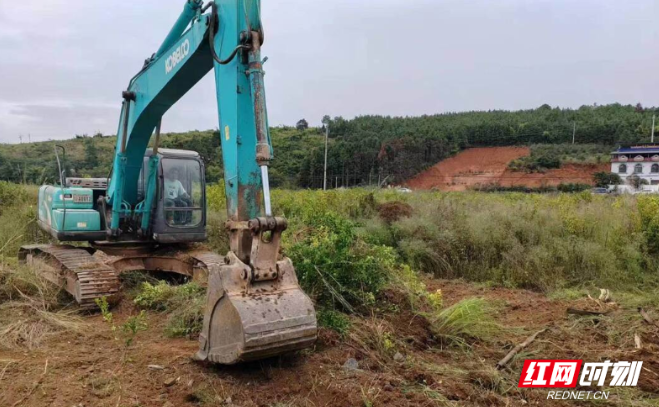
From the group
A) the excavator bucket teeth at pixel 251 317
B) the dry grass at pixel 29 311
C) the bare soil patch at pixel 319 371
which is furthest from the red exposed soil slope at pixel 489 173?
the excavator bucket teeth at pixel 251 317

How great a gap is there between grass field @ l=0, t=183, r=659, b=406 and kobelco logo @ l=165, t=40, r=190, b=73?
202cm

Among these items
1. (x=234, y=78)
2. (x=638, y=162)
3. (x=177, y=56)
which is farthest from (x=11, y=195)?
(x=638, y=162)

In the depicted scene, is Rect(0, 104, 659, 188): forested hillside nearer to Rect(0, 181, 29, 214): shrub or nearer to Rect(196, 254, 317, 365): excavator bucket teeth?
Rect(0, 181, 29, 214): shrub

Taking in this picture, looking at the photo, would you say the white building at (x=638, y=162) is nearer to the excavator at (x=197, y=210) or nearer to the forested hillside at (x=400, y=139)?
the forested hillside at (x=400, y=139)

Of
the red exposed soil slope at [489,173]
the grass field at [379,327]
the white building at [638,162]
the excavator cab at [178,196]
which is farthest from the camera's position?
the red exposed soil slope at [489,173]

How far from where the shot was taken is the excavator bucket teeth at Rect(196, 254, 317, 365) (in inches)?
120

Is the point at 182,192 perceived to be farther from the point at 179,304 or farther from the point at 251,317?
the point at 251,317

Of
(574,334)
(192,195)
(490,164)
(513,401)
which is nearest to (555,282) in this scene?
(574,334)

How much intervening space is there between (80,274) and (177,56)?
2710mm

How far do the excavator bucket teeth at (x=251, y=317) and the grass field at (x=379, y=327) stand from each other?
282mm

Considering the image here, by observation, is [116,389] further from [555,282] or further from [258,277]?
[555,282]

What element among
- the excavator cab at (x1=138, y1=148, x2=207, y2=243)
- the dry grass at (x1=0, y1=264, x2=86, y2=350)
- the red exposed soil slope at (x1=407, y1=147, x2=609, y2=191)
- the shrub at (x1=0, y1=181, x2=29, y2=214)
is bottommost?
the red exposed soil slope at (x1=407, y1=147, x2=609, y2=191)

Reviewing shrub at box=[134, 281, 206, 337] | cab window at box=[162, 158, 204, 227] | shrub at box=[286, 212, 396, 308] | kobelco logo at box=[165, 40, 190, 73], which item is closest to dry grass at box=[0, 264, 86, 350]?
shrub at box=[134, 281, 206, 337]

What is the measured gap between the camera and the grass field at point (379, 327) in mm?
3314
